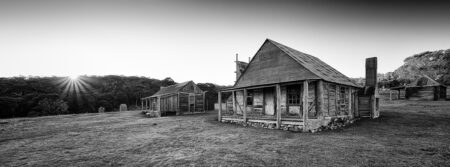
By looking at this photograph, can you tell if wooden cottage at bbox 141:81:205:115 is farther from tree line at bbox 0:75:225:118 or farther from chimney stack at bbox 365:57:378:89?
chimney stack at bbox 365:57:378:89

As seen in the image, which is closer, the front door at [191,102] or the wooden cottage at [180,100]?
the wooden cottage at [180,100]

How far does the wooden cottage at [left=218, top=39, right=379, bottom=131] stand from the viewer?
446 inches

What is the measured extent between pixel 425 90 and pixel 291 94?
1205 inches

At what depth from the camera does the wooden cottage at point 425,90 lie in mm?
27219

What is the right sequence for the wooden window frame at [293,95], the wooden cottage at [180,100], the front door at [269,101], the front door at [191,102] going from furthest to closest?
the front door at [191,102] → the wooden cottage at [180,100] → the front door at [269,101] → the wooden window frame at [293,95]

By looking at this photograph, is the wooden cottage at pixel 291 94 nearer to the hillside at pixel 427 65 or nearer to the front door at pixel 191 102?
the front door at pixel 191 102

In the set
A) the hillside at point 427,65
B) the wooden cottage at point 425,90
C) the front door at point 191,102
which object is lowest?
the front door at point 191,102

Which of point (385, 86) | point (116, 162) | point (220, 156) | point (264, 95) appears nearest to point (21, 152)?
point (116, 162)

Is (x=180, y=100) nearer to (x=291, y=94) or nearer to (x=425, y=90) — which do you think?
(x=291, y=94)

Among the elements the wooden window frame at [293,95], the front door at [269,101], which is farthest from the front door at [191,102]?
the wooden window frame at [293,95]

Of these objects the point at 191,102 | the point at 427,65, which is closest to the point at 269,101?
the point at 191,102

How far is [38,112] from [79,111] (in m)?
7.32

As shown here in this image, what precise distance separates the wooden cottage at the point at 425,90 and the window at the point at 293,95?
29.8m

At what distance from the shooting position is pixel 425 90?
28.2m
